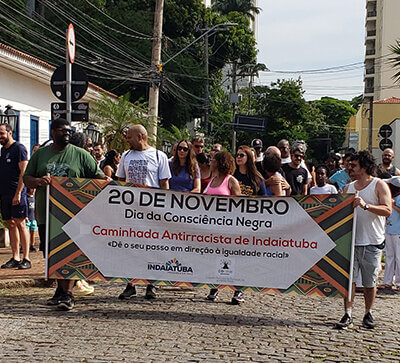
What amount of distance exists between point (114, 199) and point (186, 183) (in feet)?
5.41

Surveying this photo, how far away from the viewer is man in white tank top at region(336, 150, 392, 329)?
7.41 m

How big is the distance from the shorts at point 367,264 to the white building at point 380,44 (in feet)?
262

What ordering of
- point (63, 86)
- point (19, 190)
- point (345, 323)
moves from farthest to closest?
1. point (63, 86)
2. point (19, 190)
3. point (345, 323)

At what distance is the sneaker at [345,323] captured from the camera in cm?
730

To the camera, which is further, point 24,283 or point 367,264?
point 24,283

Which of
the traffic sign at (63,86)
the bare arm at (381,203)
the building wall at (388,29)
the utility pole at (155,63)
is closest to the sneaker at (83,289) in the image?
the bare arm at (381,203)

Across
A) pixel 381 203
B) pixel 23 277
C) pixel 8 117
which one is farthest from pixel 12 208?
pixel 8 117

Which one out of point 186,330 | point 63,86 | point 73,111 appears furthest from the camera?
point 73,111

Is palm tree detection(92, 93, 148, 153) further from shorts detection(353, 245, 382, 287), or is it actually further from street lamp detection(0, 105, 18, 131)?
shorts detection(353, 245, 382, 287)

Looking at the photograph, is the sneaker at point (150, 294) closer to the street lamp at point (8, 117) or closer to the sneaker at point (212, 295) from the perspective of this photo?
the sneaker at point (212, 295)

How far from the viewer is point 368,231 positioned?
749 centimetres

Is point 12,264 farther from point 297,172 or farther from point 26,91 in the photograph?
point 26,91

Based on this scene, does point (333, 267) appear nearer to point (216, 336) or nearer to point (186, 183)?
point (216, 336)

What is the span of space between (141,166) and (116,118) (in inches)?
737
